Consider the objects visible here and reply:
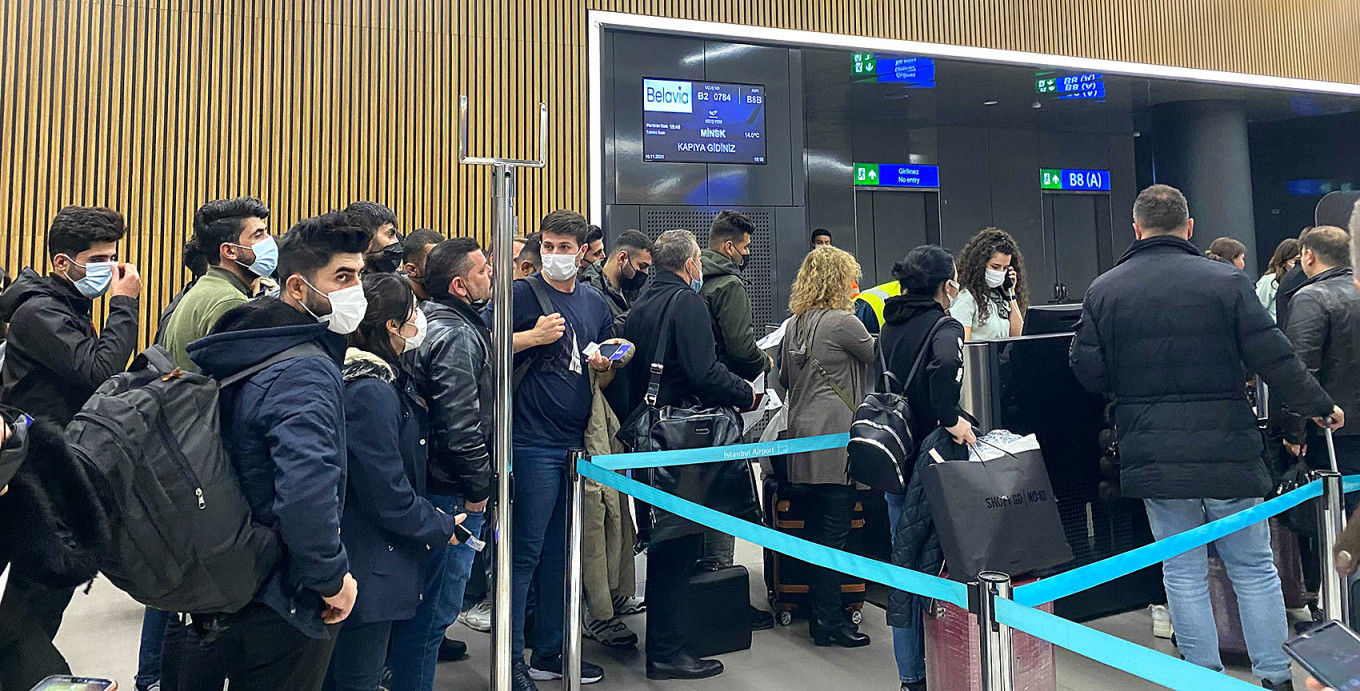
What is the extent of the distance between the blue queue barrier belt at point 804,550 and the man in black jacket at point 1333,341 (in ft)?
6.14

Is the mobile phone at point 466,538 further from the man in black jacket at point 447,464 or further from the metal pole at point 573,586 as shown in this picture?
the metal pole at point 573,586

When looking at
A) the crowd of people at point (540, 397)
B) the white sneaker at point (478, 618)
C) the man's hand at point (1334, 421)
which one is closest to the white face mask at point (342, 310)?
the crowd of people at point (540, 397)

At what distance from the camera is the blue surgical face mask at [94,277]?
3.02 meters

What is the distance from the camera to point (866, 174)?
40.6 ft

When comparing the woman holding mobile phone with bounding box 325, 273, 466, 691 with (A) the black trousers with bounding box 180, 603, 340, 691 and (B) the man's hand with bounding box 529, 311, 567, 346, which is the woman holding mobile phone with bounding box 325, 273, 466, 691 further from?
(B) the man's hand with bounding box 529, 311, 567, 346

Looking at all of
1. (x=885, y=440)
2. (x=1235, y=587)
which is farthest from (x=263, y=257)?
(x=1235, y=587)

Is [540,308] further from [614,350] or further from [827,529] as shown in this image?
[827,529]

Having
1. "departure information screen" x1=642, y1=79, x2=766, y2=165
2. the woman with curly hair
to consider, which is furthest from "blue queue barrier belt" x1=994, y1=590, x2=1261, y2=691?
"departure information screen" x1=642, y1=79, x2=766, y2=165

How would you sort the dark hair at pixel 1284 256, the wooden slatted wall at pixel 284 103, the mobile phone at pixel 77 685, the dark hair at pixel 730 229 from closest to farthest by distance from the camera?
the mobile phone at pixel 77 685 → the dark hair at pixel 730 229 → the dark hair at pixel 1284 256 → the wooden slatted wall at pixel 284 103

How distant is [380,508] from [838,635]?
2.15 metres

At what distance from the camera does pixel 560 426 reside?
3215 millimetres

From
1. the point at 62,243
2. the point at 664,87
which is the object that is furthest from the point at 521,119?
the point at 62,243

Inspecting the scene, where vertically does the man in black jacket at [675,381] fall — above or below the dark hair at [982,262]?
below

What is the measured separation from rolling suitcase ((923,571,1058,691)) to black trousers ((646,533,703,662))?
90 centimetres
